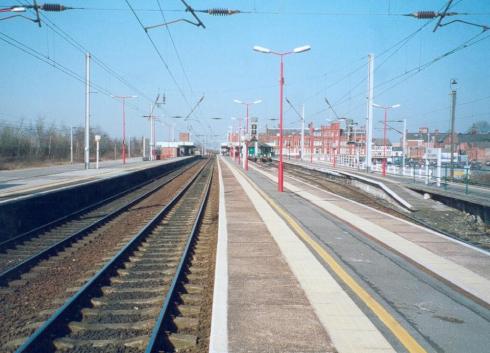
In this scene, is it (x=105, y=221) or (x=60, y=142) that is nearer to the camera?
(x=105, y=221)

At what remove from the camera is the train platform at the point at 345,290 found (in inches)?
210

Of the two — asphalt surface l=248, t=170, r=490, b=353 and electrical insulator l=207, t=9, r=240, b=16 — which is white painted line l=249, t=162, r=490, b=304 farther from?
electrical insulator l=207, t=9, r=240, b=16

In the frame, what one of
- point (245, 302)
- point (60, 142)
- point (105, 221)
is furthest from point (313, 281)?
point (60, 142)

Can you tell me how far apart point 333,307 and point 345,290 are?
2.84ft

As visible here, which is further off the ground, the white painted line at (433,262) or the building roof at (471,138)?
the building roof at (471,138)

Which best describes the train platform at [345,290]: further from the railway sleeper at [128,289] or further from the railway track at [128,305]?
the railway sleeper at [128,289]

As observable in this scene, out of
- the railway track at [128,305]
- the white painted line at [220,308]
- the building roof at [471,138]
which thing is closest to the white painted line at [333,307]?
the white painted line at [220,308]

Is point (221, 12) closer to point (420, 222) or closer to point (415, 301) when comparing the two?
point (420, 222)

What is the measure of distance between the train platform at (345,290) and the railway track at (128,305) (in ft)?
2.21

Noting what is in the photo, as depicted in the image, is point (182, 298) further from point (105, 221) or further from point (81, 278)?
point (105, 221)

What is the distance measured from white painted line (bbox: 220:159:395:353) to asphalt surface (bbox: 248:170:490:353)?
6.0 inches

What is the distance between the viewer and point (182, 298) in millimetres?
7453

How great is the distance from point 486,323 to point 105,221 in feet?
42.4

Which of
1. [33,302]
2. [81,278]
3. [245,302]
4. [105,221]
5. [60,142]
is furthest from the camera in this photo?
[60,142]
